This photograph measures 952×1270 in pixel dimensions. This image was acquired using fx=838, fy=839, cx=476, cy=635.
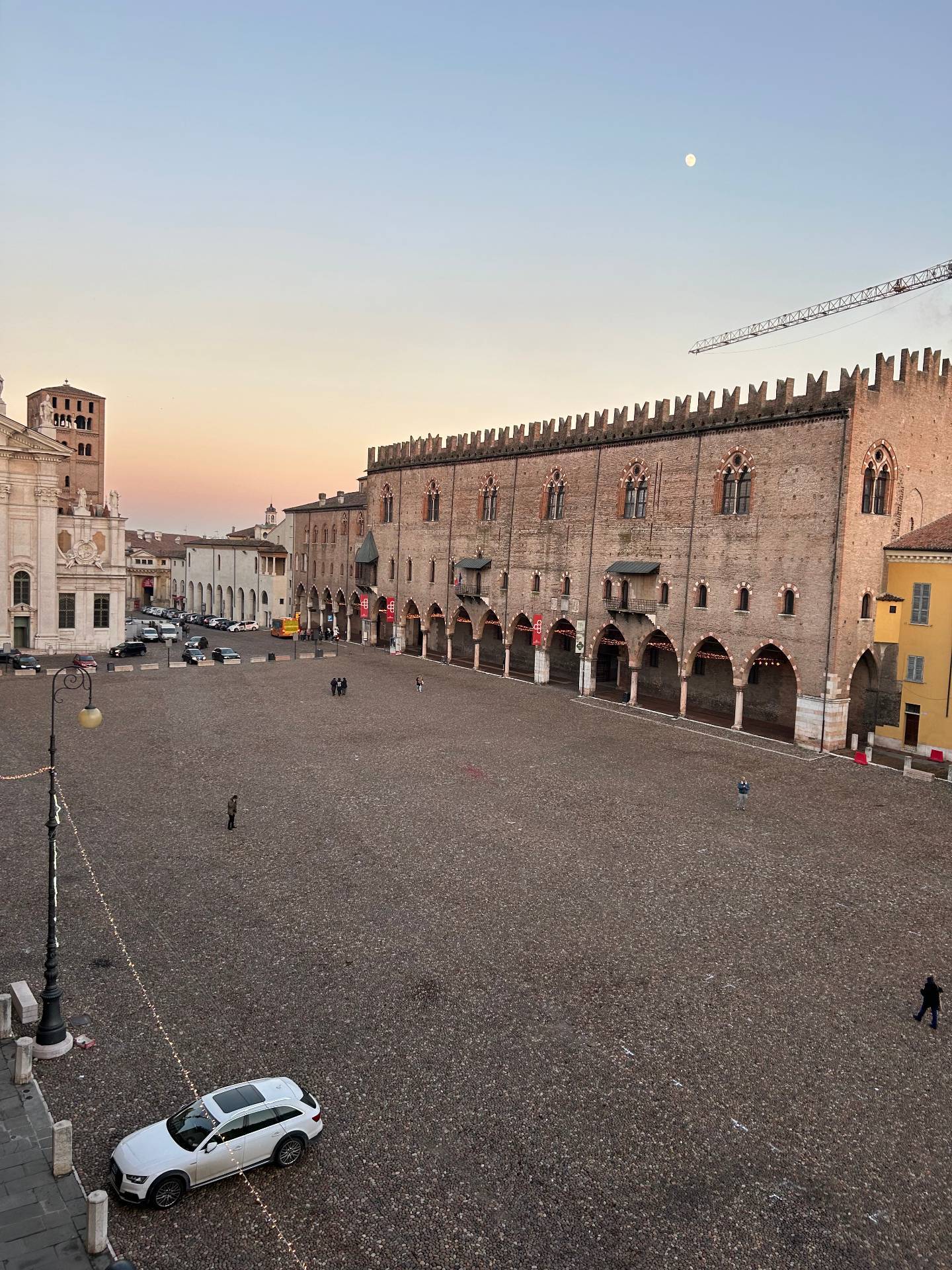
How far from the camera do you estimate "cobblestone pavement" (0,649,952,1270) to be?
1020 cm

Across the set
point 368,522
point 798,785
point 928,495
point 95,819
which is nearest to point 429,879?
point 95,819

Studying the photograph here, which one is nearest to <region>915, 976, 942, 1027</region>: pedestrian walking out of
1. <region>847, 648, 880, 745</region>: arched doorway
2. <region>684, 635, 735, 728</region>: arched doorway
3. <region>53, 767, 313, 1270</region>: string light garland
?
<region>53, 767, 313, 1270</region>: string light garland

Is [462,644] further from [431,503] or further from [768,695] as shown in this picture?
[768,695]

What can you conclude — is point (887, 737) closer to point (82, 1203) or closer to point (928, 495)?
point (928, 495)

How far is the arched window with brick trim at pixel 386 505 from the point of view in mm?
63031

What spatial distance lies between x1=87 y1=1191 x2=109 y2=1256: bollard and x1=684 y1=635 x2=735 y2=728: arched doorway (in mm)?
34089

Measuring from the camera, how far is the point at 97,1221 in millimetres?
9289

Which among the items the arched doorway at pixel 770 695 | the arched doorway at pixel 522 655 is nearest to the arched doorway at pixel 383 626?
the arched doorway at pixel 522 655

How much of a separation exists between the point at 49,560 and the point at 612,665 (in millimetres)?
37183

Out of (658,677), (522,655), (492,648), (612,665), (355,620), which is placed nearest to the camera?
(658,677)

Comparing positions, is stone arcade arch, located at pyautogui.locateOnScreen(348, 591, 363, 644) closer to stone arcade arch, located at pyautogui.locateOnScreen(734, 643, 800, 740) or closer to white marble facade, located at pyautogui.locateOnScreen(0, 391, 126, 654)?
white marble facade, located at pyautogui.locateOnScreen(0, 391, 126, 654)

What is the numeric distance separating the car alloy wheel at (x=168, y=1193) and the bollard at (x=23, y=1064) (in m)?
3.34

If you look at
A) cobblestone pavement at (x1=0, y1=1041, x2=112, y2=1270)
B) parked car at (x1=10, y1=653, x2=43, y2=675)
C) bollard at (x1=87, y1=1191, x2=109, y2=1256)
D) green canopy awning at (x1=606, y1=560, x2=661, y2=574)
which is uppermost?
green canopy awning at (x1=606, y1=560, x2=661, y2=574)

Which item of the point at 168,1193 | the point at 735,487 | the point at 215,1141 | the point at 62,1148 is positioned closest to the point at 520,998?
the point at 215,1141
